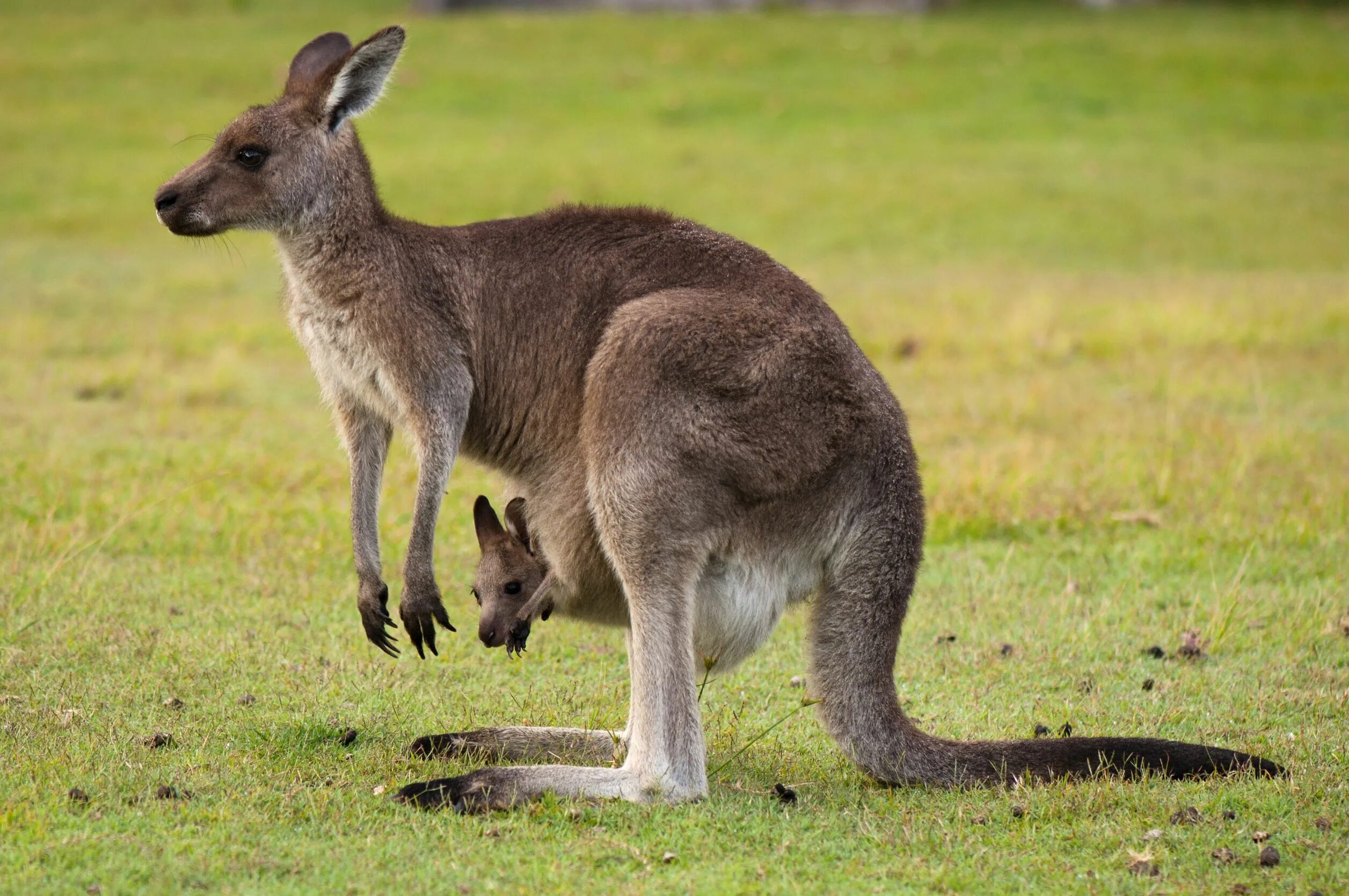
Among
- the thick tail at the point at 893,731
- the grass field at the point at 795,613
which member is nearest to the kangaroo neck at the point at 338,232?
the grass field at the point at 795,613

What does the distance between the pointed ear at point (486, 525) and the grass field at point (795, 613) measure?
0.60 m

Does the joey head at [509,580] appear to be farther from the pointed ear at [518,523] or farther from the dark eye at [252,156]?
the dark eye at [252,156]

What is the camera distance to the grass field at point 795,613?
3.93 m

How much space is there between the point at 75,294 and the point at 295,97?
913cm

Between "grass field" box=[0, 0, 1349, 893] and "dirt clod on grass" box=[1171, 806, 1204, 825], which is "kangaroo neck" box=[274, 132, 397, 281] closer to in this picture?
"grass field" box=[0, 0, 1349, 893]

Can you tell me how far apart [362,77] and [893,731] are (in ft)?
8.18

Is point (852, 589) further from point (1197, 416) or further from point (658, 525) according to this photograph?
point (1197, 416)

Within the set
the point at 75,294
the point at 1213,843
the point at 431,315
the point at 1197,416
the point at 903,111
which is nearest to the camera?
the point at 1213,843

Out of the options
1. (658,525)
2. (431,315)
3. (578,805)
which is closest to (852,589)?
(658,525)

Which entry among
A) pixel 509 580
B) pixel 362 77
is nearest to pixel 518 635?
pixel 509 580

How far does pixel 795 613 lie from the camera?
21.0 ft

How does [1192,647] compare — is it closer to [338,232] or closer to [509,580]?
[509,580]

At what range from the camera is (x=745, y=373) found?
4195mm

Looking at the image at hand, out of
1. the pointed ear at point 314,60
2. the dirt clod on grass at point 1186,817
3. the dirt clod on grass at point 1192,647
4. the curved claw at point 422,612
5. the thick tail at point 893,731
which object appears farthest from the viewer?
the dirt clod on grass at point 1192,647
